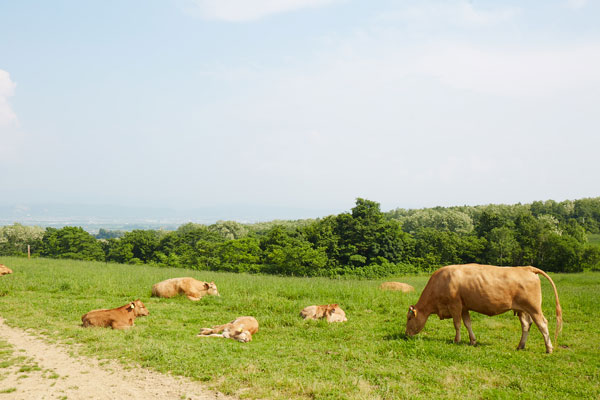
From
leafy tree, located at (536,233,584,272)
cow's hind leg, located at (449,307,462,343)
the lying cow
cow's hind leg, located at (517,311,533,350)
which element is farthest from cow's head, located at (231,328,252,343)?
leafy tree, located at (536,233,584,272)

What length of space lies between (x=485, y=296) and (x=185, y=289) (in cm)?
1223

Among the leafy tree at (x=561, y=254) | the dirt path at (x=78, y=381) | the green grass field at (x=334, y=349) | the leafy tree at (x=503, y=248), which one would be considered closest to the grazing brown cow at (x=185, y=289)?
the green grass field at (x=334, y=349)

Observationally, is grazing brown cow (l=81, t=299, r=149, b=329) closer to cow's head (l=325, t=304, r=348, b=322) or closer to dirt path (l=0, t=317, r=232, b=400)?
dirt path (l=0, t=317, r=232, b=400)

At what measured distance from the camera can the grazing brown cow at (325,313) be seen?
13.0 m

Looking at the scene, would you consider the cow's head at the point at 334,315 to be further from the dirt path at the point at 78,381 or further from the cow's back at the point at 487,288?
the dirt path at the point at 78,381

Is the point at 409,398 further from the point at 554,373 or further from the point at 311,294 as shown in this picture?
the point at 311,294

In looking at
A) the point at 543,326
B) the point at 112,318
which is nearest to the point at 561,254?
the point at 543,326

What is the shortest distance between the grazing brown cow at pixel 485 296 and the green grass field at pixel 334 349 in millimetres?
672

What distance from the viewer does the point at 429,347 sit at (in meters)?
9.61

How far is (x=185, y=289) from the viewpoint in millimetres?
16688

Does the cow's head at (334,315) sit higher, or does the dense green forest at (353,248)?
the cow's head at (334,315)

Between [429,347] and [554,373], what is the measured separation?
2.66 meters

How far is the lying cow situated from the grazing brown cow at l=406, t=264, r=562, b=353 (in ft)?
15.2

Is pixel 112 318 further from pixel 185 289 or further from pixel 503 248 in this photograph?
pixel 503 248
